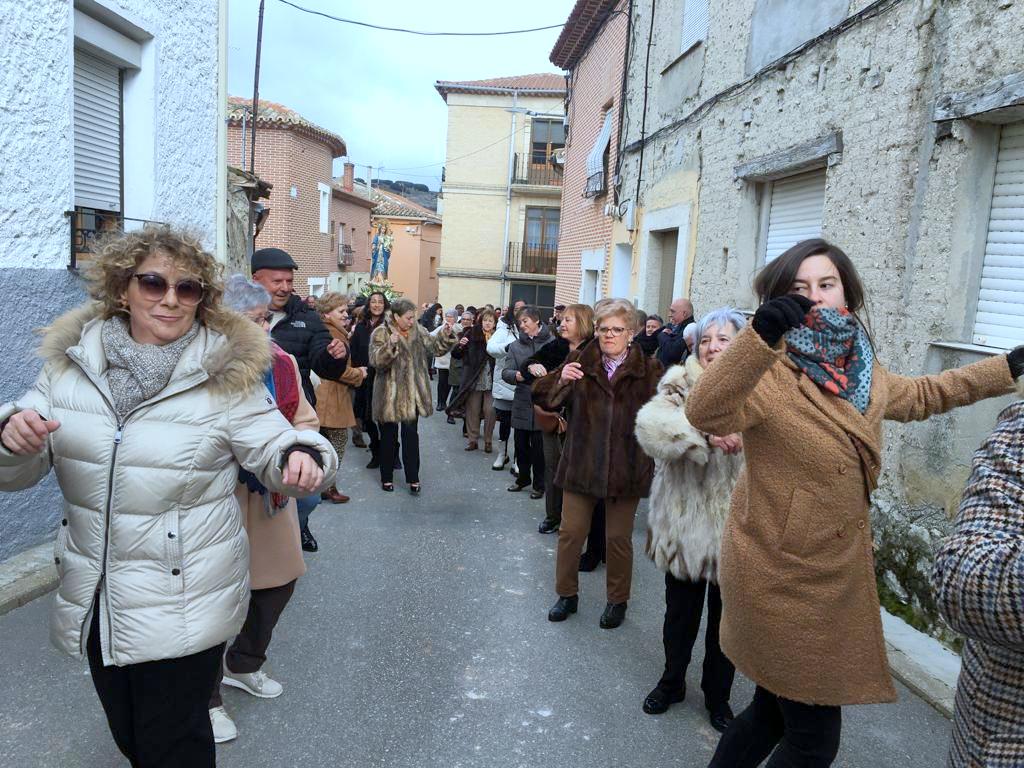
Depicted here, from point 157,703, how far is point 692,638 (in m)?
2.24

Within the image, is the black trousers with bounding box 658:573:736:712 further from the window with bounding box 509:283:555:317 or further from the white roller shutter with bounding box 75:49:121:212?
the window with bounding box 509:283:555:317

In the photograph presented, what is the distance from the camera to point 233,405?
2217 mm

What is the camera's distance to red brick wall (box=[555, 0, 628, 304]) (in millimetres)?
12695

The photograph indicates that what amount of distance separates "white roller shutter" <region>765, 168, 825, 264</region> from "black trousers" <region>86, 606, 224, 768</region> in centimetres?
539

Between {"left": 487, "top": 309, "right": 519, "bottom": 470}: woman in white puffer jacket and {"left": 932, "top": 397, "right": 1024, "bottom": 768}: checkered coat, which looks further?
{"left": 487, "top": 309, "right": 519, "bottom": 470}: woman in white puffer jacket

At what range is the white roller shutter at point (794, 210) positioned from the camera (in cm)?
633

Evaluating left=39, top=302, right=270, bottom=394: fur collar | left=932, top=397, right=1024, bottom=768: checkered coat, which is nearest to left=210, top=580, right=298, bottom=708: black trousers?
left=39, top=302, right=270, bottom=394: fur collar

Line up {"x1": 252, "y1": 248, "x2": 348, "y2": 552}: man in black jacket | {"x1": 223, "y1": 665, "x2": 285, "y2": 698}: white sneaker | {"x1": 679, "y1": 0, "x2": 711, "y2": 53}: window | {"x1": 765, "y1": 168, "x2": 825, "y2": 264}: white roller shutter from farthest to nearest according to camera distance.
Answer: {"x1": 679, "y1": 0, "x2": 711, "y2": 53}: window → {"x1": 765, "y1": 168, "x2": 825, "y2": 264}: white roller shutter → {"x1": 252, "y1": 248, "x2": 348, "y2": 552}: man in black jacket → {"x1": 223, "y1": 665, "x2": 285, "y2": 698}: white sneaker

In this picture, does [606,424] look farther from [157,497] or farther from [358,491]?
[358,491]

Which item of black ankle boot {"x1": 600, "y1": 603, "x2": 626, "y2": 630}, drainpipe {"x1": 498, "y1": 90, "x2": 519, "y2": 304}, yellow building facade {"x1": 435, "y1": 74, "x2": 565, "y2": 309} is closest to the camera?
black ankle boot {"x1": 600, "y1": 603, "x2": 626, "y2": 630}

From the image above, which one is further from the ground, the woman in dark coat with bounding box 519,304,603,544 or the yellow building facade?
the yellow building facade

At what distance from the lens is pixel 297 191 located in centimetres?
2591

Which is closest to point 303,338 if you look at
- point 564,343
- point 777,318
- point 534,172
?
point 564,343

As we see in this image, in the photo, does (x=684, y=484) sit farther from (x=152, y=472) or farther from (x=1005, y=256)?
(x=1005, y=256)
